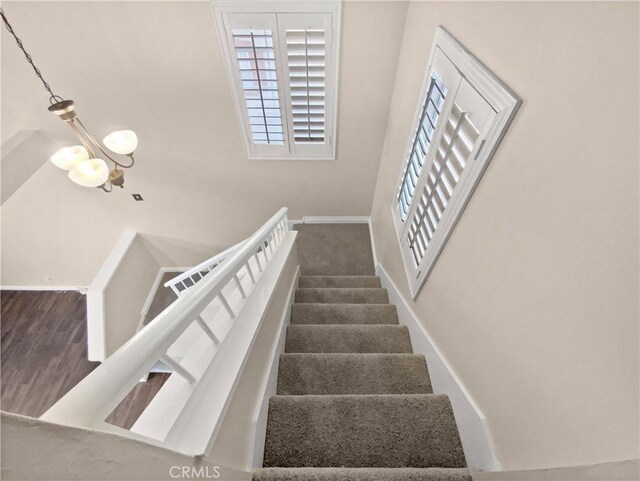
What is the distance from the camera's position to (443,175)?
1.61 metres

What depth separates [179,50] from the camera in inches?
104

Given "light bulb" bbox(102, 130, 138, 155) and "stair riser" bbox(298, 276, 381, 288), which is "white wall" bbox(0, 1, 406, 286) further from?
"stair riser" bbox(298, 276, 381, 288)

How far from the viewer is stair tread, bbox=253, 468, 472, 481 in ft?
3.79

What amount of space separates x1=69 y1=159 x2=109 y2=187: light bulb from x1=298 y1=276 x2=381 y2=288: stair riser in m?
1.88

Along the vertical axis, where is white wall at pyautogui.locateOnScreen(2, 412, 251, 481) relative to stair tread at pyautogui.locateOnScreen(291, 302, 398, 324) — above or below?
below

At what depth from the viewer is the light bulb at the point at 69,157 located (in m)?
2.06

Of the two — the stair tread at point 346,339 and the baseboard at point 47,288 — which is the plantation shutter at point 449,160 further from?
the baseboard at point 47,288

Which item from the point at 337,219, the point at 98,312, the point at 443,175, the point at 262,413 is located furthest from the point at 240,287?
the point at 98,312

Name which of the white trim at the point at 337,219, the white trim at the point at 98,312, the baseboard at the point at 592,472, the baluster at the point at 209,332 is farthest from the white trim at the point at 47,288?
the baseboard at the point at 592,472

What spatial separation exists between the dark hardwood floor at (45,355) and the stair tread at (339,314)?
243 centimetres

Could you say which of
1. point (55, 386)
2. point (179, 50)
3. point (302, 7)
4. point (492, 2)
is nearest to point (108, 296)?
point (55, 386)

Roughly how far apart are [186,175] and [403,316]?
2.85m

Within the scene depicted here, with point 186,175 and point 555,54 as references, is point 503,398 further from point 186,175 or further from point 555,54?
point 186,175

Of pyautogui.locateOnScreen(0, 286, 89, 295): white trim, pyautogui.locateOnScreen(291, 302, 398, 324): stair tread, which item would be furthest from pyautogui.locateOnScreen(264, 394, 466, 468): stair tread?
pyautogui.locateOnScreen(0, 286, 89, 295): white trim
